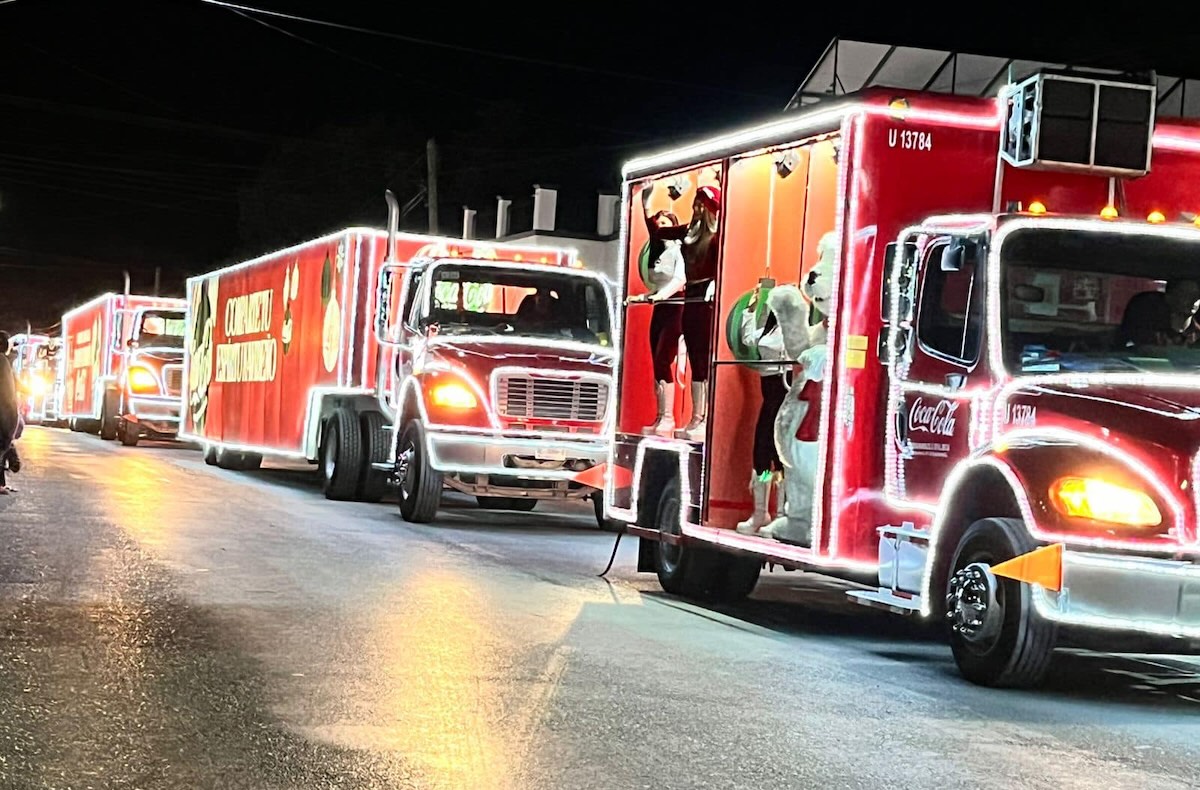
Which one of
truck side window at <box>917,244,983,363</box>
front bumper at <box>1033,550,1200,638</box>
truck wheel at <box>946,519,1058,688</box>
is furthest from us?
truck side window at <box>917,244,983,363</box>

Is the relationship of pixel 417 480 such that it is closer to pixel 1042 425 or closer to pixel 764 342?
pixel 764 342

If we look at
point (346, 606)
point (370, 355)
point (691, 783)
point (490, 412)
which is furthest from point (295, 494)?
point (691, 783)

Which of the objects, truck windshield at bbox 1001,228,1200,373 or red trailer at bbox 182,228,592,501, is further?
red trailer at bbox 182,228,592,501

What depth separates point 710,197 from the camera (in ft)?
38.1

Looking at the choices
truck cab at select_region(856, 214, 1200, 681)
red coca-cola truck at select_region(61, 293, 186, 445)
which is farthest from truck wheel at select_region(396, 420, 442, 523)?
red coca-cola truck at select_region(61, 293, 186, 445)

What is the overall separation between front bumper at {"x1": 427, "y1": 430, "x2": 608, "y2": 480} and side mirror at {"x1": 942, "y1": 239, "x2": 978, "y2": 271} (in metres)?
8.23

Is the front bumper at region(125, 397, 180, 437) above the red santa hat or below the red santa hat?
below

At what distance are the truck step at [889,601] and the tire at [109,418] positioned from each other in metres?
29.8

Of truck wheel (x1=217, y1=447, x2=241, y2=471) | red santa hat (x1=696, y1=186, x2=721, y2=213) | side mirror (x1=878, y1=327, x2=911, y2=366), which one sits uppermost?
red santa hat (x1=696, y1=186, x2=721, y2=213)

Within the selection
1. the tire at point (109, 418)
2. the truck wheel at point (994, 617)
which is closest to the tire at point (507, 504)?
the truck wheel at point (994, 617)

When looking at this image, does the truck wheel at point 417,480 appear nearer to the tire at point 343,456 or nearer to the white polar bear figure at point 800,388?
the tire at point 343,456

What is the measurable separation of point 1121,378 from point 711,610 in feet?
12.9

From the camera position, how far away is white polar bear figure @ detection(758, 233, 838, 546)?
10312 millimetres

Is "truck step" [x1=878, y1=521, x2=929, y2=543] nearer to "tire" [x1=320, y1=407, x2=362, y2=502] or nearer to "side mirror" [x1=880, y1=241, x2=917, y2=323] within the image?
"side mirror" [x1=880, y1=241, x2=917, y2=323]
